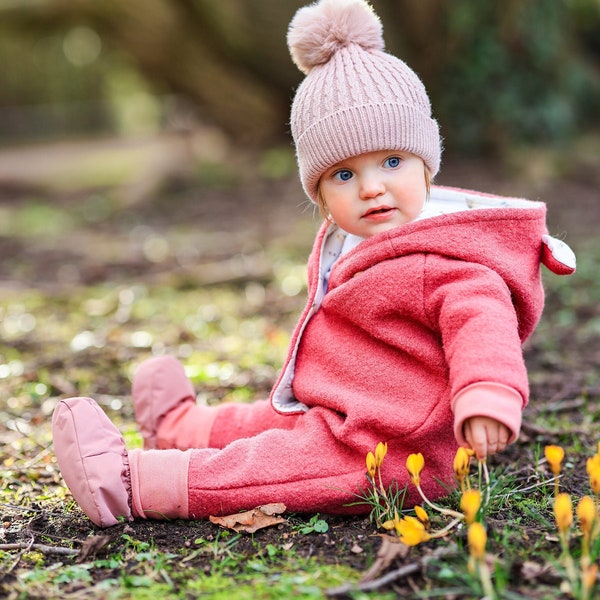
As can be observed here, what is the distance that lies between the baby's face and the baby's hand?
25.9 inches

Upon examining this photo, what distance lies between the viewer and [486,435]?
1809mm

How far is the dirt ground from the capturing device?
2062mm

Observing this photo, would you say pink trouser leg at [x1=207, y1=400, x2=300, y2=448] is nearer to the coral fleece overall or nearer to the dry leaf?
the coral fleece overall

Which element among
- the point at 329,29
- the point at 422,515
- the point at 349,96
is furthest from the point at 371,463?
the point at 329,29

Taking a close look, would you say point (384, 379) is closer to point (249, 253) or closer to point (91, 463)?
point (91, 463)

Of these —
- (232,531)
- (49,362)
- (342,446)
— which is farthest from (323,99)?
(49,362)

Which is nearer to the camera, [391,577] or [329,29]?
[391,577]

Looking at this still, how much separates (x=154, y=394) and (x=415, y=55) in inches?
328

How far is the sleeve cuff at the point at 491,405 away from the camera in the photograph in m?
1.77

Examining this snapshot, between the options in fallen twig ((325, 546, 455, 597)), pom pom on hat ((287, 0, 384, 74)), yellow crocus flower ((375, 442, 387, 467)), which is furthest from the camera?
pom pom on hat ((287, 0, 384, 74))

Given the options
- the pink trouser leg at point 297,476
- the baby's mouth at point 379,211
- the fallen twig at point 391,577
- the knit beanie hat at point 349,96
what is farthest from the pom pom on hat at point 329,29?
the fallen twig at point 391,577

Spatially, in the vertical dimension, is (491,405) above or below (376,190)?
below

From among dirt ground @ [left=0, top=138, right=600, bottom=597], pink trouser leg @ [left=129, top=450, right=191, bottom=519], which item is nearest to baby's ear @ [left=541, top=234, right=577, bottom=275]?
dirt ground @ [left=0, top=138, right=600, bottom=597]

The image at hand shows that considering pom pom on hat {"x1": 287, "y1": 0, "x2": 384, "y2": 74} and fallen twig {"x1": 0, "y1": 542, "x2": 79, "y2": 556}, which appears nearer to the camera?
fallen twig {"x1": 0, "y1": 542, "x2": 79, "y2": 556}
